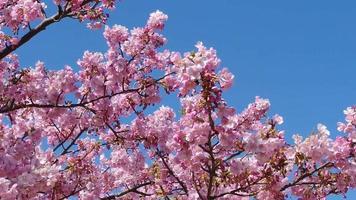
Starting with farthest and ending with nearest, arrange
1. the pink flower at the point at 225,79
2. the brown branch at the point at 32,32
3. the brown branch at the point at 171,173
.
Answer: the brown branch at the point at 171,173
the brown branch at the point at 32,32
the pink flower at the point at 225,79

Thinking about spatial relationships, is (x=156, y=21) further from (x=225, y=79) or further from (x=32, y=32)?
(x=225, y=79)

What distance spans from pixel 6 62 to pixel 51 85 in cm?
99

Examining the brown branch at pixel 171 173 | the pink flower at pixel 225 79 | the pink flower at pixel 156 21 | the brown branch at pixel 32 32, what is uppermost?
the pink flower at pixel 156 21

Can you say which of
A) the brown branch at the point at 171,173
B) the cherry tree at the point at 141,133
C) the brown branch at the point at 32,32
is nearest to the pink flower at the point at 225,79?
the cherry tree at the point at 141,133

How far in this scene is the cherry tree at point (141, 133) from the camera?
8.94 meters

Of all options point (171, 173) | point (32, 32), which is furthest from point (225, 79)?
point (32, 32)

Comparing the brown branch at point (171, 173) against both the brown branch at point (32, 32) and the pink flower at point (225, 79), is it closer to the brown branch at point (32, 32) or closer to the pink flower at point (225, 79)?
the brown branch at point (32, 32)

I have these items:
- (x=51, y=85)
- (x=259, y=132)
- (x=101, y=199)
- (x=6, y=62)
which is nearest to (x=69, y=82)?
(x=51, y=85)

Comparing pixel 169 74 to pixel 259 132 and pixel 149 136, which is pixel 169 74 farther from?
pixel 259 132

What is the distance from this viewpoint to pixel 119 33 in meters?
12.8

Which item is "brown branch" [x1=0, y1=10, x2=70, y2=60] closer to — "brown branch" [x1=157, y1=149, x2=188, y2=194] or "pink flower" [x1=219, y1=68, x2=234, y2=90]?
"brown branch" [x1=157, y1=149, x2=188, y2=194]

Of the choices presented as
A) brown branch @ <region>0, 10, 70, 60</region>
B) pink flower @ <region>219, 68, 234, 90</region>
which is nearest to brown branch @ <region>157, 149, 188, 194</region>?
brown branch @ <region>0, 10, 70, 60</region>

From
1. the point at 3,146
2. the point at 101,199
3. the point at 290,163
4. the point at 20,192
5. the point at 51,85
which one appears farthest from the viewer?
the point at 101,199

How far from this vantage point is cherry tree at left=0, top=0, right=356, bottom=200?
29.3 feet
